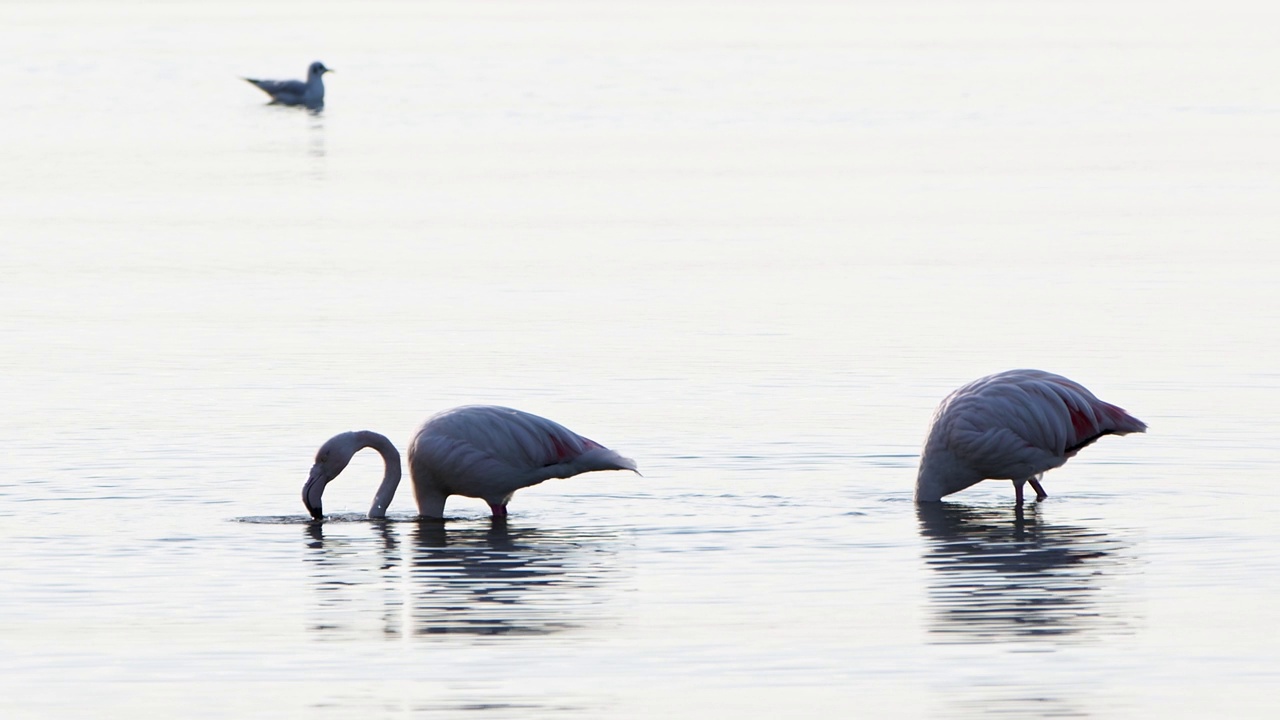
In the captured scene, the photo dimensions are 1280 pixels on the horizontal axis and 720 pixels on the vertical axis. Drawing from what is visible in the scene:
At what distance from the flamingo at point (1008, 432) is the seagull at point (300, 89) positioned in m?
36.2

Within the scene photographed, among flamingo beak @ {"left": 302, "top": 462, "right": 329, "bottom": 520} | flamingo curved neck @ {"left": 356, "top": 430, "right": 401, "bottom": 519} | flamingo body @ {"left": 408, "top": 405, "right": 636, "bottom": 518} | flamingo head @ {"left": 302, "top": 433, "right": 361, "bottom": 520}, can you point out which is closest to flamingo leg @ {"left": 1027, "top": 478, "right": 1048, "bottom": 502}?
flamingo body @ {"left": 408, "top": 405, "right": 636, "bottom": 518}

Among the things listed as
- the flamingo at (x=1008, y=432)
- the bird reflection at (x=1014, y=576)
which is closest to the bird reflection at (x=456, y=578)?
the bird reflection at (x=1014, y=576)

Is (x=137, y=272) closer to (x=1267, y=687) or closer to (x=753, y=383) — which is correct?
(x=753, y=383)

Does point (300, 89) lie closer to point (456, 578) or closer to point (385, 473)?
point (385, 473)

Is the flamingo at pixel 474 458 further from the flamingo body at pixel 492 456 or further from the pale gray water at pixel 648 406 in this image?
the pale gray water at pixel 648 406

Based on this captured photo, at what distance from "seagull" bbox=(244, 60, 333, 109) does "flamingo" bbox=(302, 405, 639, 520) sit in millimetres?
35716

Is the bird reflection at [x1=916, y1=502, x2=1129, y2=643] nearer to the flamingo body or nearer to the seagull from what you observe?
the flamingo body

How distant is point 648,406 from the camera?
1560 cm

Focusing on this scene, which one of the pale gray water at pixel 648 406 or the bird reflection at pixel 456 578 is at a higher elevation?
the pale gray water at pixel 648 406

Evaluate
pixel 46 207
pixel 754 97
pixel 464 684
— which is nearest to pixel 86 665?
pixel 464 684

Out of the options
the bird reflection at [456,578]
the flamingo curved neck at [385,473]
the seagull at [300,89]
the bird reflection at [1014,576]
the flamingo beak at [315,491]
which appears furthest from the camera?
the seagull at [300,89]

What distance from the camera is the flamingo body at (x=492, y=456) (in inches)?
499

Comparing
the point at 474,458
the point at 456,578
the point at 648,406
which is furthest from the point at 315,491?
the point at 648,406

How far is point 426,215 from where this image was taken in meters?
28.0
